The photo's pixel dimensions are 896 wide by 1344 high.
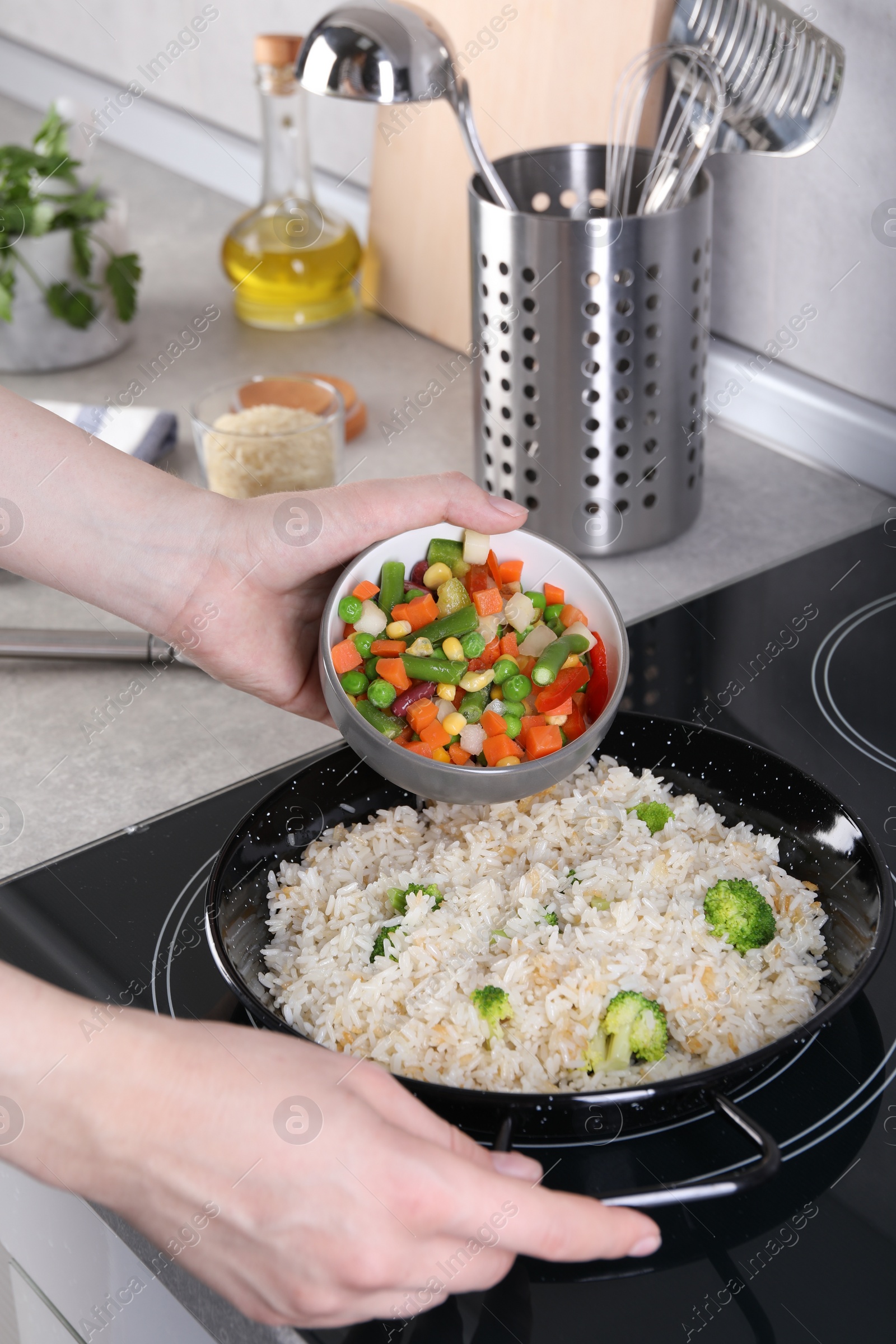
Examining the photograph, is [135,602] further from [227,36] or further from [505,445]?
[227,36]

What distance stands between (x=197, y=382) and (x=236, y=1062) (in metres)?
1.36

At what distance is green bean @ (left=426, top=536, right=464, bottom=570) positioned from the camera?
3.59 ft

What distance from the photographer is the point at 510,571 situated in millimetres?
1107

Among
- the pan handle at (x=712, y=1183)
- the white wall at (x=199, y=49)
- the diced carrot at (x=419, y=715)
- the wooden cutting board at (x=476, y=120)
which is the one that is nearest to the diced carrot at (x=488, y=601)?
the diced carrot at (x=419, y=715)

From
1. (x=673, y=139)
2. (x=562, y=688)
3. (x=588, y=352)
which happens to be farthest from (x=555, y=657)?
(x=673, y=139)

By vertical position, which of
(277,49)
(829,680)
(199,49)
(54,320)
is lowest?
(829,680)

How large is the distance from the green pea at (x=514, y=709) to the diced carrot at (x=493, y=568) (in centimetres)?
11

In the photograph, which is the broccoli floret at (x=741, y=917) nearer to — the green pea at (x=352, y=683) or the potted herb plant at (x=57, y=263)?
the green pea at (x=352, y=683)

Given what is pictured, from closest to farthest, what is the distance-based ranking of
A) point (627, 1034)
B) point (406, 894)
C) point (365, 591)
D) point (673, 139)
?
1. point (627, 1034)
2. point (406, 894)
3. point (365, 591)
4. point (673, 139)

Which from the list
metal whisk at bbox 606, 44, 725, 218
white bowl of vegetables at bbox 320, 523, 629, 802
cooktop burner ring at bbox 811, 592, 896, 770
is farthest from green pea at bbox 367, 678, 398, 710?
metal whisk at bbox 606, 44, 725, 218

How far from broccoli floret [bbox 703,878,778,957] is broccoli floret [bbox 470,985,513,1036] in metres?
0.17

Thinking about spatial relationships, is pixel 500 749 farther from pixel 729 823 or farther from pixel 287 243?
pixel 287 243

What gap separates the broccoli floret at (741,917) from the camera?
0.91 metres

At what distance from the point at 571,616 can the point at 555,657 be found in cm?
7
